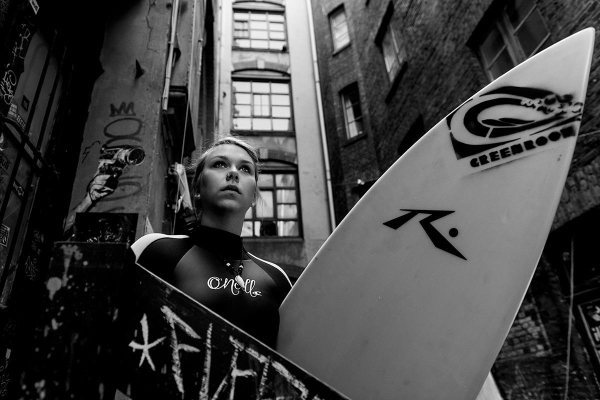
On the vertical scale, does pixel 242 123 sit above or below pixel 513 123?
above

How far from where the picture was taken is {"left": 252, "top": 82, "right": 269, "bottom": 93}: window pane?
35.6ft

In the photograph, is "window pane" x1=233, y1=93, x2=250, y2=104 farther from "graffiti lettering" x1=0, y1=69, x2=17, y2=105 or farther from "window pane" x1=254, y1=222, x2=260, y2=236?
"graffiti lettering" x1=0, y1=69, x2=17, y2=105

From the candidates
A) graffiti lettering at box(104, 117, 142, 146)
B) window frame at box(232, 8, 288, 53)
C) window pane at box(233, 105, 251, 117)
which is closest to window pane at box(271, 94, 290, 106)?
window pane at box(233, 105, 251, 117)

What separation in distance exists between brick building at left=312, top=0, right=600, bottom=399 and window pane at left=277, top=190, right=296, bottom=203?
1176 millimetres

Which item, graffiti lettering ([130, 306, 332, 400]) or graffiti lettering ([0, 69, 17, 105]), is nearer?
graffiti lettering ([130, 306, 332, 400])

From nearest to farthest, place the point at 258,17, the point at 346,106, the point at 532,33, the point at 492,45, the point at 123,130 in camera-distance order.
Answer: the point at 123,130 → the point at 532,33 → the point at 492,45 → the point at 346,106 → the point at 258,17

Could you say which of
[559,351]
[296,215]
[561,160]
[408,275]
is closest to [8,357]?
[408,275]

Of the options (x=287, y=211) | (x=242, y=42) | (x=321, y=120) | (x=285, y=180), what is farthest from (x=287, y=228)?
(x=242, y=42)

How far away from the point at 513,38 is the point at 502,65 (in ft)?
1.04

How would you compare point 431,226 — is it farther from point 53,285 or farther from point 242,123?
point 242,123

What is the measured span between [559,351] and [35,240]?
182 inches

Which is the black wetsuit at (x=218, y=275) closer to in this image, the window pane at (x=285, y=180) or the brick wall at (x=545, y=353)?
the brick wall at (x=545, y=353)

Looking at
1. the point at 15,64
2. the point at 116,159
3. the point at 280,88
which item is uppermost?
the point at 280,88

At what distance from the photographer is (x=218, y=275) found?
121 centimetres
